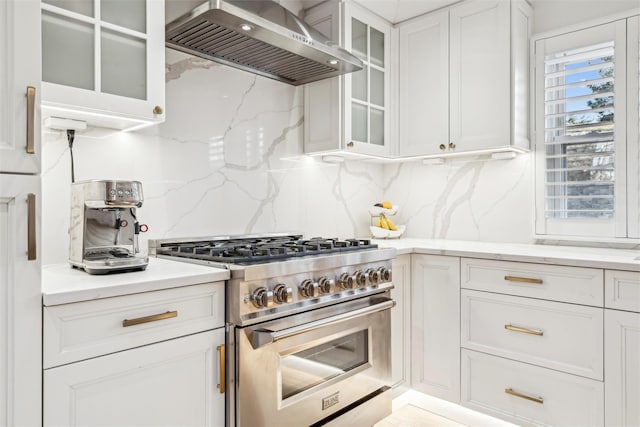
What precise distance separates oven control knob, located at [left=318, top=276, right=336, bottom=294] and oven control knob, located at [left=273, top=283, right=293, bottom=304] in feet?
0.60

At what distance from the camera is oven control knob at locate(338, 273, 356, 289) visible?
1.86m

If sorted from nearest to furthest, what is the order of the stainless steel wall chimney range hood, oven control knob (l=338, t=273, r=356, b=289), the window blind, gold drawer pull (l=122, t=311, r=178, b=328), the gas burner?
gold drawer pull (l=122, t=311, r=178, b=328) → the gas burner → the stainless steel wall chimney range hood → oven control knob (l=338, t=273, r=356, b=289) → the window blind

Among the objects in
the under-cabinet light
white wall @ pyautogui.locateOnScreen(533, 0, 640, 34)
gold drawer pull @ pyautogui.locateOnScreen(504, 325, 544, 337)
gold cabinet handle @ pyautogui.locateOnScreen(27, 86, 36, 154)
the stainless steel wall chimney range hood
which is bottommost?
gold drawer pull @ pyautogui.locateOnScreen(504, 325, 544, 337)

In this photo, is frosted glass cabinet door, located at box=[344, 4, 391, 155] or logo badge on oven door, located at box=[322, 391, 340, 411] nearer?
logo badge on oven door, located at box=[322, 391, 340, 411]

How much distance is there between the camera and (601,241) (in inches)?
94.5

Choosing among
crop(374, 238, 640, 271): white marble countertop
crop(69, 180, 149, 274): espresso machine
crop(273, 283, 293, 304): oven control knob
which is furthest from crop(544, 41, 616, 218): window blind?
crop(69, 180, 149, 274): espresso machine

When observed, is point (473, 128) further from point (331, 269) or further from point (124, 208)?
point (124, 208)

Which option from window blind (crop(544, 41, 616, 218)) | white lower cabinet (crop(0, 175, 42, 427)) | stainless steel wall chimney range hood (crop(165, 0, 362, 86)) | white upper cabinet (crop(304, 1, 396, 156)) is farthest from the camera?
white upper cabinet (crop(304, 1, 396, 156))

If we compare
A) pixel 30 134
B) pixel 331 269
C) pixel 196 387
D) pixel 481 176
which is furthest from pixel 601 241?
pixel 30 134

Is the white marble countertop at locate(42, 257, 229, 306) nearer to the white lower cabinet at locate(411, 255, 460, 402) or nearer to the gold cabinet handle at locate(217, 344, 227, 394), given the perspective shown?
the gold cabinet handle at locate(217, 344, 227, 394)

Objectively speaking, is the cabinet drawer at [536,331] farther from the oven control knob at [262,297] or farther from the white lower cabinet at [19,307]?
the white lower cabinet at [19,307]

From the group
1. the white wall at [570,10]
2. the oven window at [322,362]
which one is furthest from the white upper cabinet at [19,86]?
the white wall at [570,10]

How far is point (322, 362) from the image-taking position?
6.02 feet

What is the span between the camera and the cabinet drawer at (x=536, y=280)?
191 centimetres
